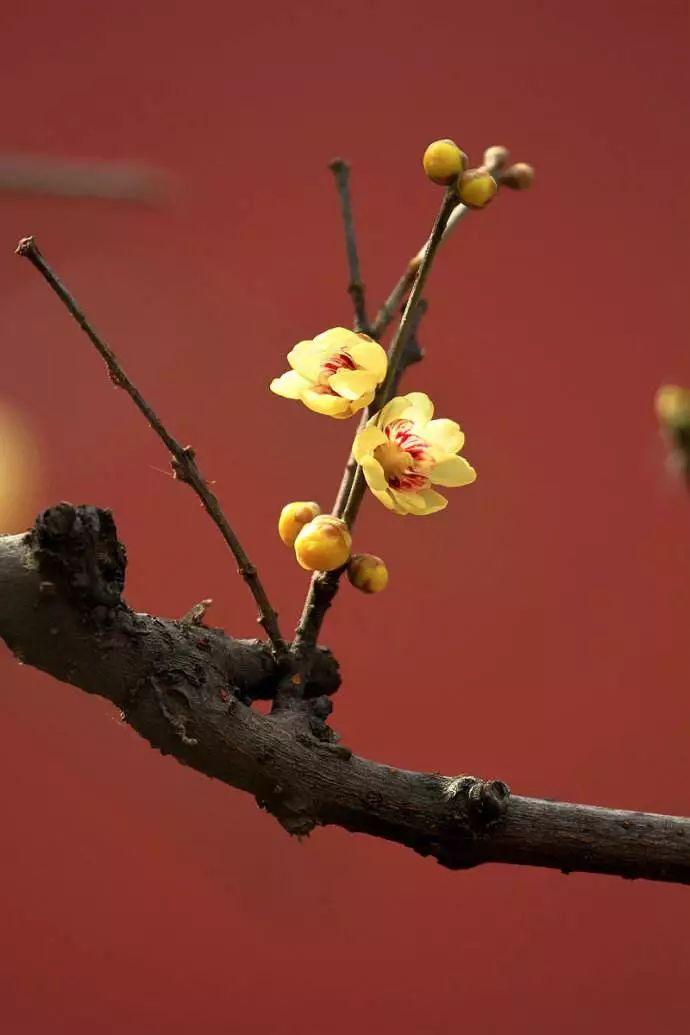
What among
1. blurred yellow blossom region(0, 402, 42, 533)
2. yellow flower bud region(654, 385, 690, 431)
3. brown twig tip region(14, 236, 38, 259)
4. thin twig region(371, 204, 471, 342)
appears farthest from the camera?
blurred yellow blossom region(0, 402, 42, 533)

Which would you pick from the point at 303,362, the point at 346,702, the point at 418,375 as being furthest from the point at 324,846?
the point at 303,362

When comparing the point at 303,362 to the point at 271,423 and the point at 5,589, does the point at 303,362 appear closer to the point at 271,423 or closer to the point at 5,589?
the point at 5,589

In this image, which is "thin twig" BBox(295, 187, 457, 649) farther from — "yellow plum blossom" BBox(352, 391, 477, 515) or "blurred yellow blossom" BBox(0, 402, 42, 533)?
"blurred yellow blossom" BBox(0, 402, 42, 533)

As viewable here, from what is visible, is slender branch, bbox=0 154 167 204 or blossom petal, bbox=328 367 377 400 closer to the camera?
blossom petal, bbox=328 367 377 400

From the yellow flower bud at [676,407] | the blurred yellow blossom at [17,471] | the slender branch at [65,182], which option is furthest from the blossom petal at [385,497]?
the blurred yellow blossom at [17,471]

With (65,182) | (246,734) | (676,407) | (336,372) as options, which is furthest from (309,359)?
(65,182)

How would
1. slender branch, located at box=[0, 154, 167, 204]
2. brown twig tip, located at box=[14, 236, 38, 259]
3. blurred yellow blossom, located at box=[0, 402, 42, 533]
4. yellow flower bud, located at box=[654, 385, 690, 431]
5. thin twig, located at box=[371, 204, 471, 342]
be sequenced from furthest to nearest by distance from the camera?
blurred yellow blossom, located at box=[0, 402, 42, 533] < slender branch, located at box=[0, 154, 167, 204] < yellow flower bud, located at box=[654, 385, 690, 431] < thin twig, located at box=[371, 204, 471, 342] < brown twig tip, located at box=[14, 236, 38, 259]

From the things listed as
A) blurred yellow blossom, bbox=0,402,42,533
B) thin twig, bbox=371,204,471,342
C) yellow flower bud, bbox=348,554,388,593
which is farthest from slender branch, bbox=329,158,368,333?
blurred yellow blossom, bbox=0,402,42,533

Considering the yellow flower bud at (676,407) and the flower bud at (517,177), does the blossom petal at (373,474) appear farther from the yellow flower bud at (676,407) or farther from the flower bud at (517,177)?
the yellow flower bud at (676,407)
